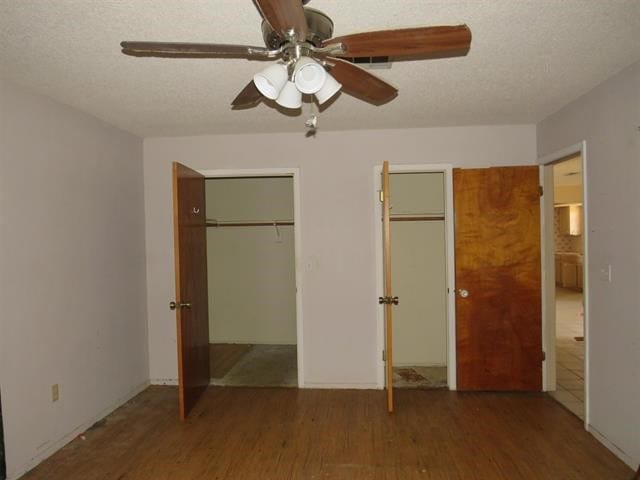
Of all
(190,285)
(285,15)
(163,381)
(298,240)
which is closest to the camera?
(285,15)

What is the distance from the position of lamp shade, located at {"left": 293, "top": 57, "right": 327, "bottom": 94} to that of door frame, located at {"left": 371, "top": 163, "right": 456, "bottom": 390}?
2.07m

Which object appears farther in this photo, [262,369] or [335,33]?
[262,369]

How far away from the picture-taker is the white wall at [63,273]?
2.19 meters

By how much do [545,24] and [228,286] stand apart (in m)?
4.20

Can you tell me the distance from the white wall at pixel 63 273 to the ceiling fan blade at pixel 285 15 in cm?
199

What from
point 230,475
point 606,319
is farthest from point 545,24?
point 230,475

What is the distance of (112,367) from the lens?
3.05 m

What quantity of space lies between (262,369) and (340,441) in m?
1.54

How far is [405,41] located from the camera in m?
1.26

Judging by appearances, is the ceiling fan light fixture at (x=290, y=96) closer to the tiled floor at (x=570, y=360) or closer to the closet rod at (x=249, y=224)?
the closet rod at (x=249, y=224)

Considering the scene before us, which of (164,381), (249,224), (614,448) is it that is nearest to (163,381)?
(164,381)

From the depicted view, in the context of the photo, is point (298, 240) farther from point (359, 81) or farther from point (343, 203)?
point (359, 81)

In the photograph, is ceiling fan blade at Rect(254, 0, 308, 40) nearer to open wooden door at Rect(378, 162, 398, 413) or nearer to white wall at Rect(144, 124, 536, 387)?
open wooden door at Rect(378, 162, 398, 413)

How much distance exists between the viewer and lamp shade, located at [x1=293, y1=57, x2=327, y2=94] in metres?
1.36
